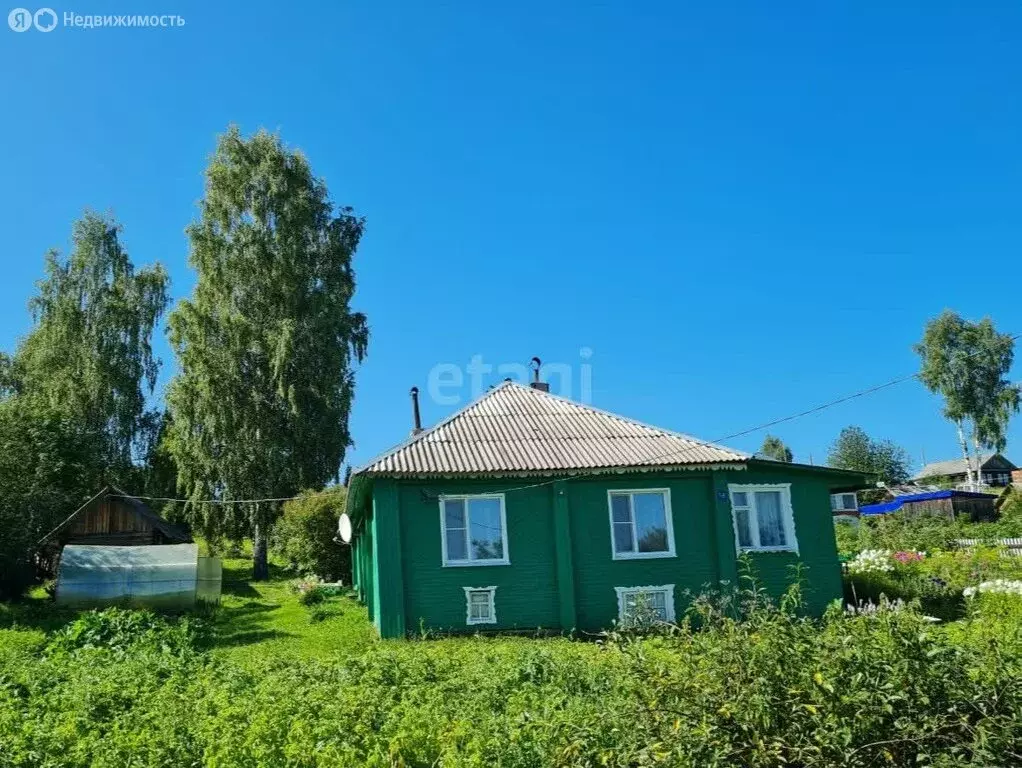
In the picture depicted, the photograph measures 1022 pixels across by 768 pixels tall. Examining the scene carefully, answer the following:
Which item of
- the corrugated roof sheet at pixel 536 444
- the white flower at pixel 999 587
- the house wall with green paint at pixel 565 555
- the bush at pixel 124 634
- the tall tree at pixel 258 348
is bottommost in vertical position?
the white flower at pixel 999 587

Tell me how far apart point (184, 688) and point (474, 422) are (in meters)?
10.5

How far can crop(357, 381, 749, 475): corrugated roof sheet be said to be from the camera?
54.6 ft

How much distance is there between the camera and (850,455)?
81.4 meters

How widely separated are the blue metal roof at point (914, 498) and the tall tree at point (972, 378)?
4422 mm

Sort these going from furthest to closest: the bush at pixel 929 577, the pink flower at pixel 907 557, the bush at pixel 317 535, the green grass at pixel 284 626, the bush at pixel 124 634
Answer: the bush at pixel 317 535 → the pink flower at pixel 907 557 → the bush at pixel 929 577 → the green grass at pixel 284 626 → the bush at pixel 124 634

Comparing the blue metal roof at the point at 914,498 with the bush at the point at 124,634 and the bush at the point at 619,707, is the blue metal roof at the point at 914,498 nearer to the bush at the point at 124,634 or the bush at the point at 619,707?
the bush at the point at 124,634

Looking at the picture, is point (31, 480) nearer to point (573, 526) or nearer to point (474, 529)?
point (474, 529)

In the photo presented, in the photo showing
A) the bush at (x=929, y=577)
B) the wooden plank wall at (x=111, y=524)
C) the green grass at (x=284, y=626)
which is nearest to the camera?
the green grass at (x=284, y=626)

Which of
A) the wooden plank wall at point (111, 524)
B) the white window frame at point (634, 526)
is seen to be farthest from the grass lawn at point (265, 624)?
the white window frame at point (634, 526)

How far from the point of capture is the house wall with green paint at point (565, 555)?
53.7ft

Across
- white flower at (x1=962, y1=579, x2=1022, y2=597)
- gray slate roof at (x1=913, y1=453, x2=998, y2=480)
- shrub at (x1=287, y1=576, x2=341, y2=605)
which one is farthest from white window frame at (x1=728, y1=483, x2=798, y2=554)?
gray slate roof at (x1=913, y1=453, x2=998, y2=480)

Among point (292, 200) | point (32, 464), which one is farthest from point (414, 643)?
point (292, 200)

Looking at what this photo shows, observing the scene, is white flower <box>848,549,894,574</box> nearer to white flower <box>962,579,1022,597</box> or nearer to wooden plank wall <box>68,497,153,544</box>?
white flower <box>962,579,1022,597</box>

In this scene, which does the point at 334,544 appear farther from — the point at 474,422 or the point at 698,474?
the point at 698,474
